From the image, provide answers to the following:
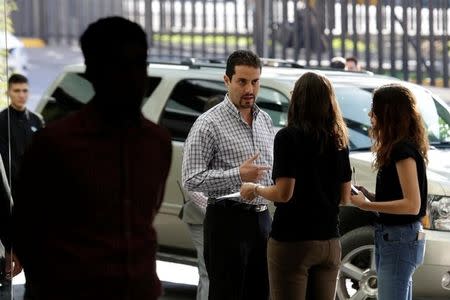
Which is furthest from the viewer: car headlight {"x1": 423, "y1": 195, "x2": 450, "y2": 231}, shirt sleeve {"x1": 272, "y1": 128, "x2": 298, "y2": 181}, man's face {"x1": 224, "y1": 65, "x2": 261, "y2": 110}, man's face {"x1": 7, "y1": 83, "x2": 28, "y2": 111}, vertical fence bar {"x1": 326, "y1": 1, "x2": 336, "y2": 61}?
vertical fence bar {"x1": 326, "y1": 1, "x2": 336, "y2": 61}

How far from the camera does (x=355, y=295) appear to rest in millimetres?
8938

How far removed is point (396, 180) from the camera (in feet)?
21.2

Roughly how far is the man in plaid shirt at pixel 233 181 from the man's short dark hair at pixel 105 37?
267cm

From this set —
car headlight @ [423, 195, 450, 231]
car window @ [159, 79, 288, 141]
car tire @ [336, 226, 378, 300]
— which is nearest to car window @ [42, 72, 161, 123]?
car window @ [159, 79, 288, 141]

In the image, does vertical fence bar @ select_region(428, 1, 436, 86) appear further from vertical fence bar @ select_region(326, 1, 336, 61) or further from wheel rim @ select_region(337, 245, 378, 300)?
wheel rim @ select_region(337, 245, 378, 300)

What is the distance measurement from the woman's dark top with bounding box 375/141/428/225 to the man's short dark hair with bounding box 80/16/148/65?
2711mm

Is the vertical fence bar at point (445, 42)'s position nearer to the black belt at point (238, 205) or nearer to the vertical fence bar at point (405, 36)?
the vertical fence bar at point (405, 36)

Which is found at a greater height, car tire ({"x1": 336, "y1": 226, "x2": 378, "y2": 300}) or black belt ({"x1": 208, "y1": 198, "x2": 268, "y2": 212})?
black belt ({"x1": 208, "y1": 198, "x2": 268, "y2": 212})

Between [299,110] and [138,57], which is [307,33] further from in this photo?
[138,57]

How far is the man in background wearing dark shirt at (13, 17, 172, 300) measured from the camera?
12.8 ft

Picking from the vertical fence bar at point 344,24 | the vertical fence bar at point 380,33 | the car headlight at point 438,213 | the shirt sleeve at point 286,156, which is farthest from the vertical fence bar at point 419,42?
the shirt sleeve at point 286,156

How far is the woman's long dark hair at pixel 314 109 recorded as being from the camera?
622 cm

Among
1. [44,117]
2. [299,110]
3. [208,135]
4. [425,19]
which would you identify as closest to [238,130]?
[208,135]

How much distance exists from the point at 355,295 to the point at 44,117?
143 inches
